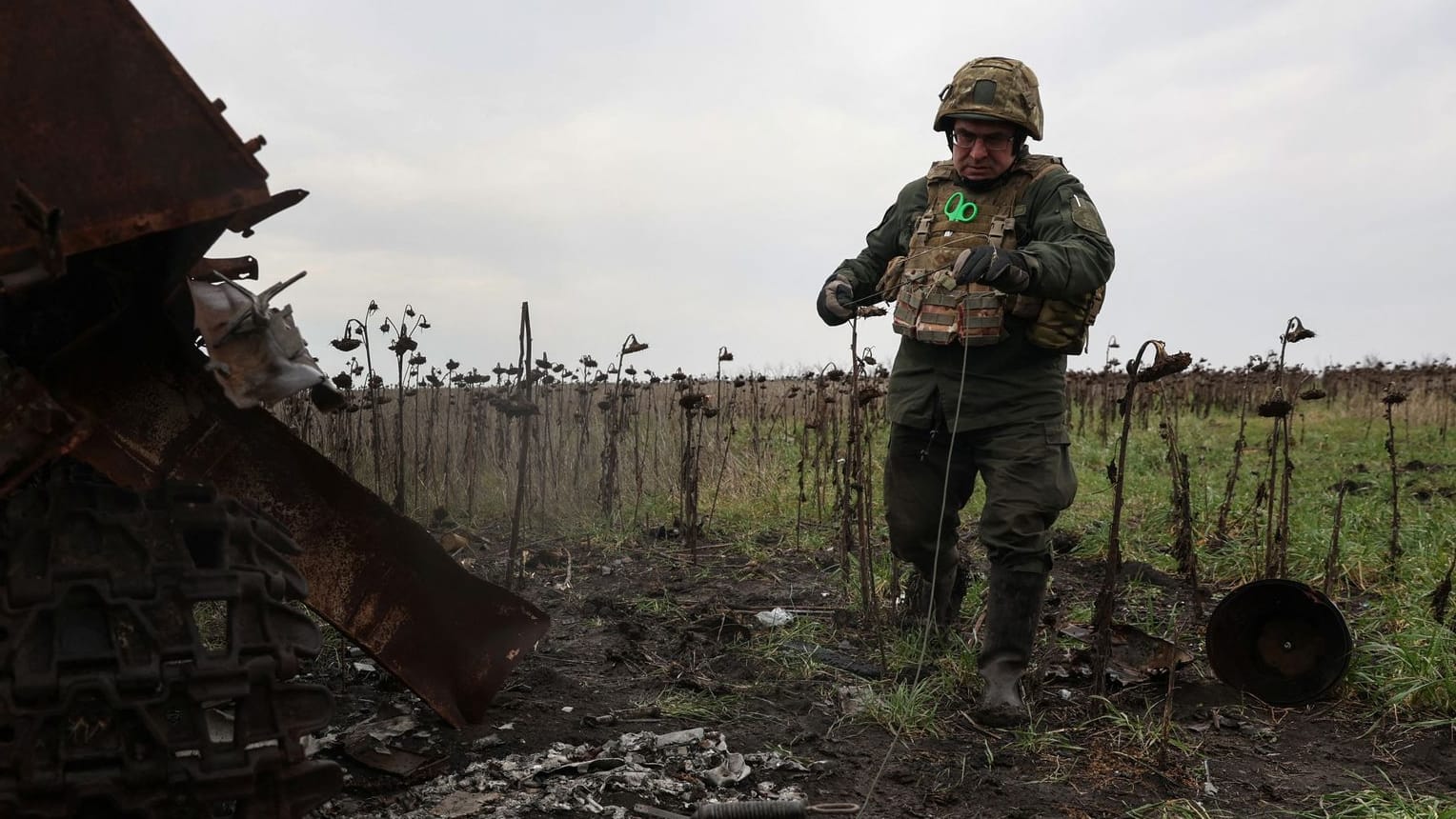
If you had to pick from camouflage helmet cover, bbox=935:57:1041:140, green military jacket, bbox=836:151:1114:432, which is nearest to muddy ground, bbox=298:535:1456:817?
green military jacket, bbox=836:151:1114:432

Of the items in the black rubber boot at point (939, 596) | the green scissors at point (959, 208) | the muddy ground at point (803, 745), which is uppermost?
the green scissors at point (959, 208)

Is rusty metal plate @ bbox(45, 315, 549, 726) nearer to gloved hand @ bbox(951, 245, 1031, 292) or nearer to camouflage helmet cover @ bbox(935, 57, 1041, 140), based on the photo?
gloved hand @ bbox(951, 245, 1031, 292)

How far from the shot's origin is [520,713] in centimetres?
371

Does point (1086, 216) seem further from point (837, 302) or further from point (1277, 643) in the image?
point (1277, 643)

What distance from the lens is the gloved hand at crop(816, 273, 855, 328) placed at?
14.3ft

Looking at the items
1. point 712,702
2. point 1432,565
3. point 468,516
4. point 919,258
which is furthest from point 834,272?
point 468,516

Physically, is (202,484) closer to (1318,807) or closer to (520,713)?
(520,713)

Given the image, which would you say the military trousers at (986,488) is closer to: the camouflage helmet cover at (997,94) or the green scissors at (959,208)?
the green scissors at (959,208)

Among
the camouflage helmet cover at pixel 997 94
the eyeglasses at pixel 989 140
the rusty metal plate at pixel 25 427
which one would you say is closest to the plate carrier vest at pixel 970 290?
the eyeglasses at pixel 989 140

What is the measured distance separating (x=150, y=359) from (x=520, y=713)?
1785 mm

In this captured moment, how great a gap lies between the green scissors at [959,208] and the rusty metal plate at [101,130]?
2806 millimetres

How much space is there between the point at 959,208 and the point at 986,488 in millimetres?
1142

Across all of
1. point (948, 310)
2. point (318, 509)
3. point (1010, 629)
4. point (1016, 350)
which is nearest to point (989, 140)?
point (948, 310)

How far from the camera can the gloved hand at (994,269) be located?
3.62 meters
